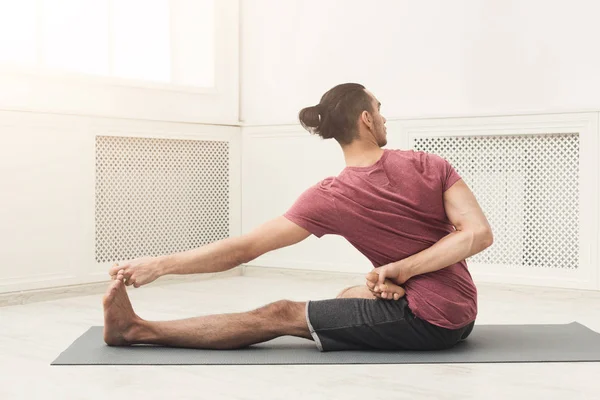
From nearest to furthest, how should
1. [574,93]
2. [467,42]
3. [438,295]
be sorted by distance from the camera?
[438,295] < [574,93] < [467,42]

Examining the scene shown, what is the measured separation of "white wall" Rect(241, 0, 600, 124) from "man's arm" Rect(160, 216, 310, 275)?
212 centimetres

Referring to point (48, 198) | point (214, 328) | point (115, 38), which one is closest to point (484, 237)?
point (214, 328)

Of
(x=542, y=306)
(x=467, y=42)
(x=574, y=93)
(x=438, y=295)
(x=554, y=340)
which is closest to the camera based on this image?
(x=438, y=295)

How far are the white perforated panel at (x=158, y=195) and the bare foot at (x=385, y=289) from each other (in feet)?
7.58

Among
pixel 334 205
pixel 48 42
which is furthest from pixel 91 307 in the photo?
pixel 334 205

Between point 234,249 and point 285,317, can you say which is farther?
point 285,317

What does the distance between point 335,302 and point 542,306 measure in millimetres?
1584

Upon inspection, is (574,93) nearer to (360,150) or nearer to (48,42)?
(360,150)

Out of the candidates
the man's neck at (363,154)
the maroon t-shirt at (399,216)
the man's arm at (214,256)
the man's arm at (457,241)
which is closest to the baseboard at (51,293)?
the man's arm at (214,256)

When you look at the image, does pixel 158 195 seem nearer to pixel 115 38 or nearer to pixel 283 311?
pixel 115 38

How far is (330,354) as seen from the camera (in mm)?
2770

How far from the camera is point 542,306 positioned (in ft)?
13.1

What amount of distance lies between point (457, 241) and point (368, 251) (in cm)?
29

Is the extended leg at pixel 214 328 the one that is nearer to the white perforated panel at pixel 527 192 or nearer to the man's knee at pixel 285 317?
the man's knee at pixel 285 317
